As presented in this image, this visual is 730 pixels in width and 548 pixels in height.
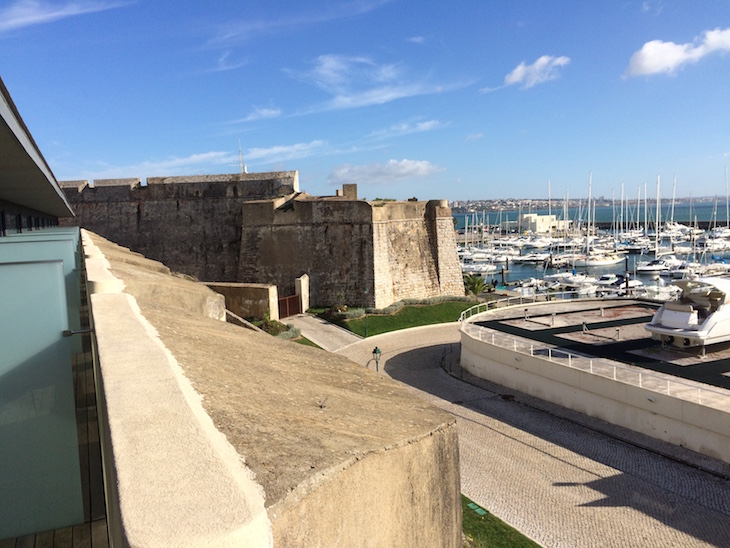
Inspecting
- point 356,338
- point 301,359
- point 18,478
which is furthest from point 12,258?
point 356,338

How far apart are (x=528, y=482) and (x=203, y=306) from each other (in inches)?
294

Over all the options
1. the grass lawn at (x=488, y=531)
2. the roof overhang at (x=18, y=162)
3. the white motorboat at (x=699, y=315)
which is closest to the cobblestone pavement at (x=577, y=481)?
the grass lawn at (x=488, y=531)

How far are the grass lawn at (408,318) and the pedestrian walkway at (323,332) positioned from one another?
57 centimetres

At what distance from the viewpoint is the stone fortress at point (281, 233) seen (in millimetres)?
24375

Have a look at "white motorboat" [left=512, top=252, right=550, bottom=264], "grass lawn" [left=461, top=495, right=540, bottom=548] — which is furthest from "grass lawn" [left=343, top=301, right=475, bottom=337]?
"white motorboat" [left=512, top=252, right=550, bottom=264]

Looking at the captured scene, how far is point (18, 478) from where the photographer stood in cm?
283

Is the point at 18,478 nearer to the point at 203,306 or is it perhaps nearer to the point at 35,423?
the point at 35,423

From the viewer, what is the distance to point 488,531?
8.47 m

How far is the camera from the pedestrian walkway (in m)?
20.4

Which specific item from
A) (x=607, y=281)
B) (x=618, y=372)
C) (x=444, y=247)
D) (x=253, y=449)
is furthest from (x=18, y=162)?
(x=607, y=281)

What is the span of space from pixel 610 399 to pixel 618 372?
2.53 feet

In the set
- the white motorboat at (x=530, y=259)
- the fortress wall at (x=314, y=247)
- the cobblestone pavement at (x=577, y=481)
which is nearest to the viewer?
the cobblestone pavement at (x=577, y=481)

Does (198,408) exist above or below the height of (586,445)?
above

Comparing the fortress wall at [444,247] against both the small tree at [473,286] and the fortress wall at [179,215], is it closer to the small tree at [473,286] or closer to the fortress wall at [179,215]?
the small tree at [473,286]
